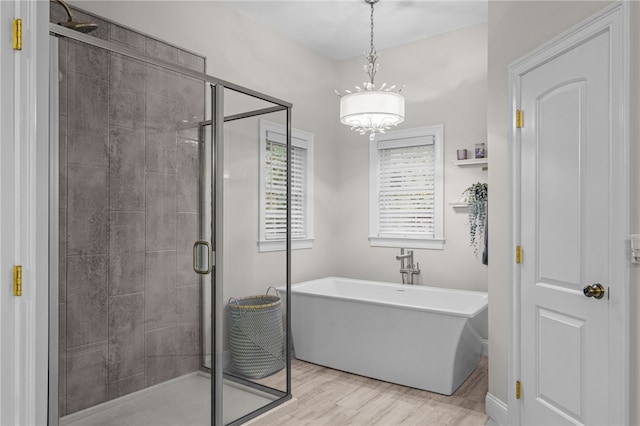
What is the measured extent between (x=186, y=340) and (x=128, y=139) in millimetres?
1062

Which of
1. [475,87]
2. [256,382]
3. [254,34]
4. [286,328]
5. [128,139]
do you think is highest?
[254,34]

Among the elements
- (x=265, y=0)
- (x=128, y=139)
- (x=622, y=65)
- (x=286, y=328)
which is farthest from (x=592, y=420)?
(x=265, y=0)

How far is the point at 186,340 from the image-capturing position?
225 centimetres

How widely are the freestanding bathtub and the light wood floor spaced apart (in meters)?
0.09

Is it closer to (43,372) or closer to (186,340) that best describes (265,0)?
(186,340)

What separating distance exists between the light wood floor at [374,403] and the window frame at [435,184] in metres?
1.40

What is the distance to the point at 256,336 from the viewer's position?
267 cm

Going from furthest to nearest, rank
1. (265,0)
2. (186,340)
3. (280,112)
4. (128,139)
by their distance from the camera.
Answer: (265,0) < (280,112) < (186,340) < (128,139)

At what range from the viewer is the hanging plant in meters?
3.66

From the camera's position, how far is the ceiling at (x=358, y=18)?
377 centimetres

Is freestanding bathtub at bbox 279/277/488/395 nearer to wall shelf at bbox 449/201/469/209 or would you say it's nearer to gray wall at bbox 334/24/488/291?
gray wall at bbox 334/24/488/291

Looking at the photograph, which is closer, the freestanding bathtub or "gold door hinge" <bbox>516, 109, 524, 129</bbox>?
"gold door hinge" <bbox>516, 109, 524, 129</bbox>
